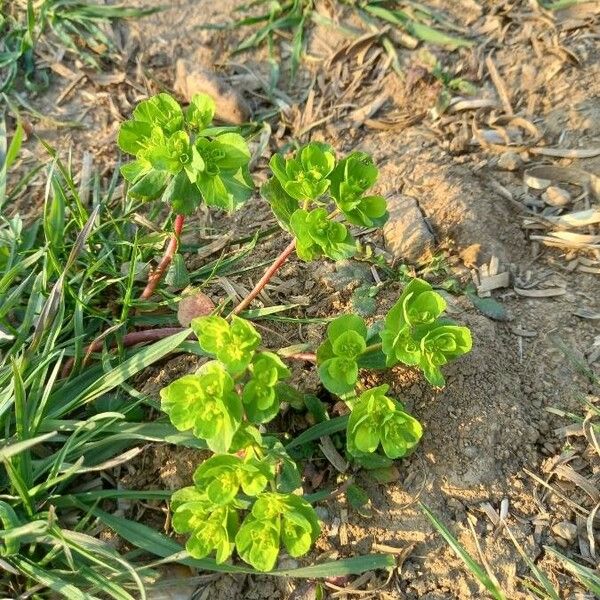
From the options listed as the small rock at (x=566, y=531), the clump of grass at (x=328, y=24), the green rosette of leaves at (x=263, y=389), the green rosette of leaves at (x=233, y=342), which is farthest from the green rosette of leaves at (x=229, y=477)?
the clump of grass at (x=328, y=24)

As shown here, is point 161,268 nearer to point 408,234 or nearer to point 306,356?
point 306,356

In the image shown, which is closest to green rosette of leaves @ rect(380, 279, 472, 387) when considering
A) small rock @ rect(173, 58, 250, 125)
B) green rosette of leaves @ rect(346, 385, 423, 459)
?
green rosette of leaves @ rect(346, 385, 423, 459)

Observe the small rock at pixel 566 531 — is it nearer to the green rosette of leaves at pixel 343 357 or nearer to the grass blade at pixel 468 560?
the grass blade at pixel 468 560

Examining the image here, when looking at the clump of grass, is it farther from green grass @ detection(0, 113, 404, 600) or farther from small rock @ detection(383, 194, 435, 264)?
green grass @ detection(0, 113, 404, 600)

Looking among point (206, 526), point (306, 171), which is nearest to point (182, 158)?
point (306, 171)

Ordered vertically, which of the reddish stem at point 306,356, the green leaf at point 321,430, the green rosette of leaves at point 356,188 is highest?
the green rosette of leaves at point 356,188
